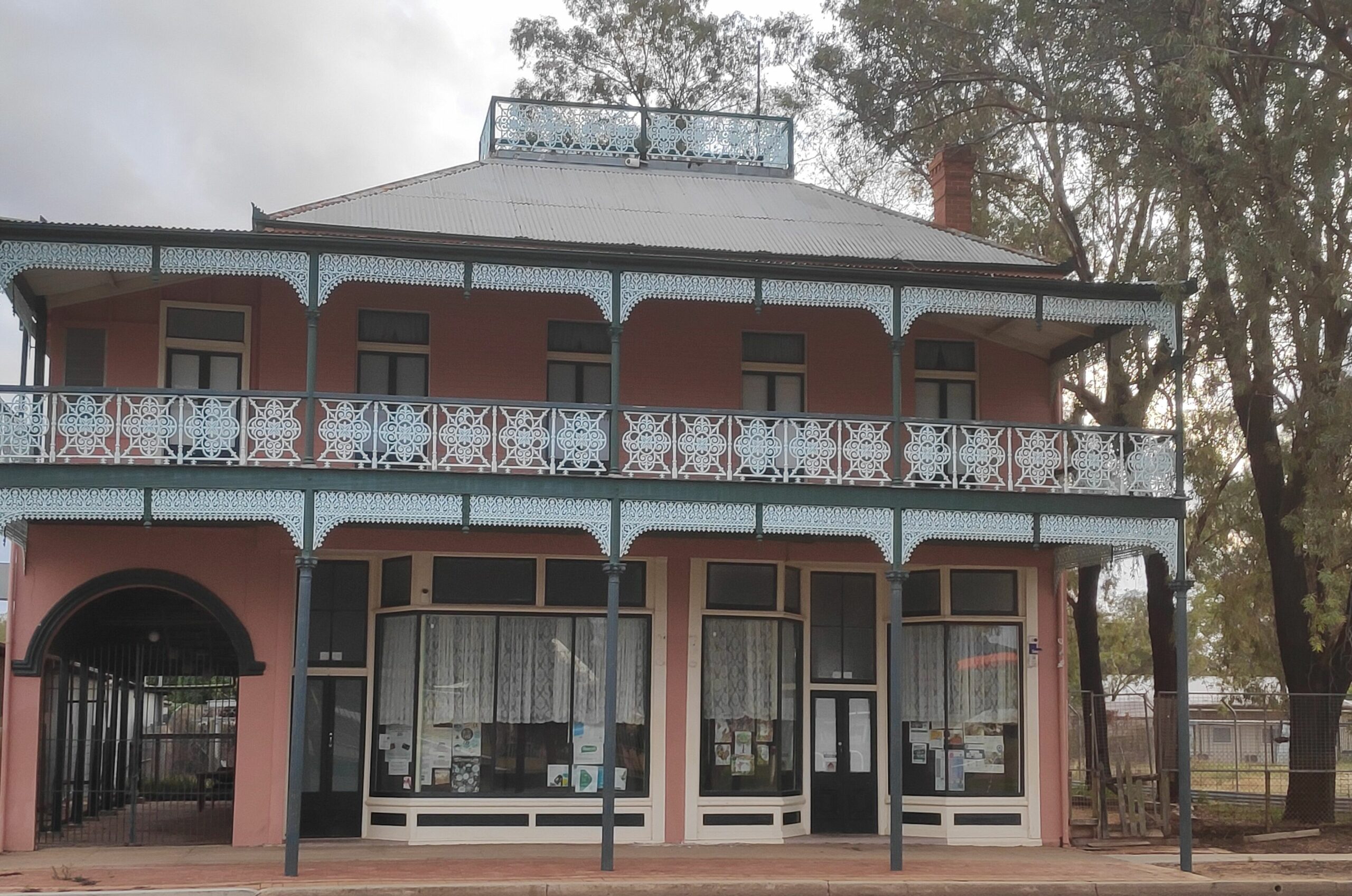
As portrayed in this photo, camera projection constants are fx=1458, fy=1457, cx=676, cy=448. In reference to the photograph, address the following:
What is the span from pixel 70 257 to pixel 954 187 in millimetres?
12788

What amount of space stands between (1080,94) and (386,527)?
10726mm

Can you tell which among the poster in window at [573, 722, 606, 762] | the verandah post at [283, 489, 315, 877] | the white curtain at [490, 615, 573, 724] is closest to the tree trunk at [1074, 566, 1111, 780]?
the poster in window at [573, 722, 606, 762]

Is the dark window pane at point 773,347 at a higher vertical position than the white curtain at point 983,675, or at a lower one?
higher

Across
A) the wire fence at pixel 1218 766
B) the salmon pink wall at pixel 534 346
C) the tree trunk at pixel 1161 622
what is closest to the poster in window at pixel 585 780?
the salmon pink wall at pixel 534 346

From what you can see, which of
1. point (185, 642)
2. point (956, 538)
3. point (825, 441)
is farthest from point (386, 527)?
point (956, 538)

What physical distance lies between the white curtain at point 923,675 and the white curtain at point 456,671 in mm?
5420

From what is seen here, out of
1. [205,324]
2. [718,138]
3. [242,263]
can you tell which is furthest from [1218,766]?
[242,263]

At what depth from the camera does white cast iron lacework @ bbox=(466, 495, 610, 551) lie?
52.0ft

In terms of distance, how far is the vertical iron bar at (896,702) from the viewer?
1566 centimetres

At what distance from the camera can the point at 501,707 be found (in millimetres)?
17828

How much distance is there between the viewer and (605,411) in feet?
55.1

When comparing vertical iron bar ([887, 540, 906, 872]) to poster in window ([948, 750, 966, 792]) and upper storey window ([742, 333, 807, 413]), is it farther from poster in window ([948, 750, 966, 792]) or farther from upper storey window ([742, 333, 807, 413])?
upper storey window ([742, 333, 807, 413])

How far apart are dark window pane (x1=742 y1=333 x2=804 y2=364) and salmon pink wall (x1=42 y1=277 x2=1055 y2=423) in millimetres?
105

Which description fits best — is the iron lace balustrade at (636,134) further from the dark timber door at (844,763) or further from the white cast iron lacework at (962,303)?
the dark timber door at (844,763)
